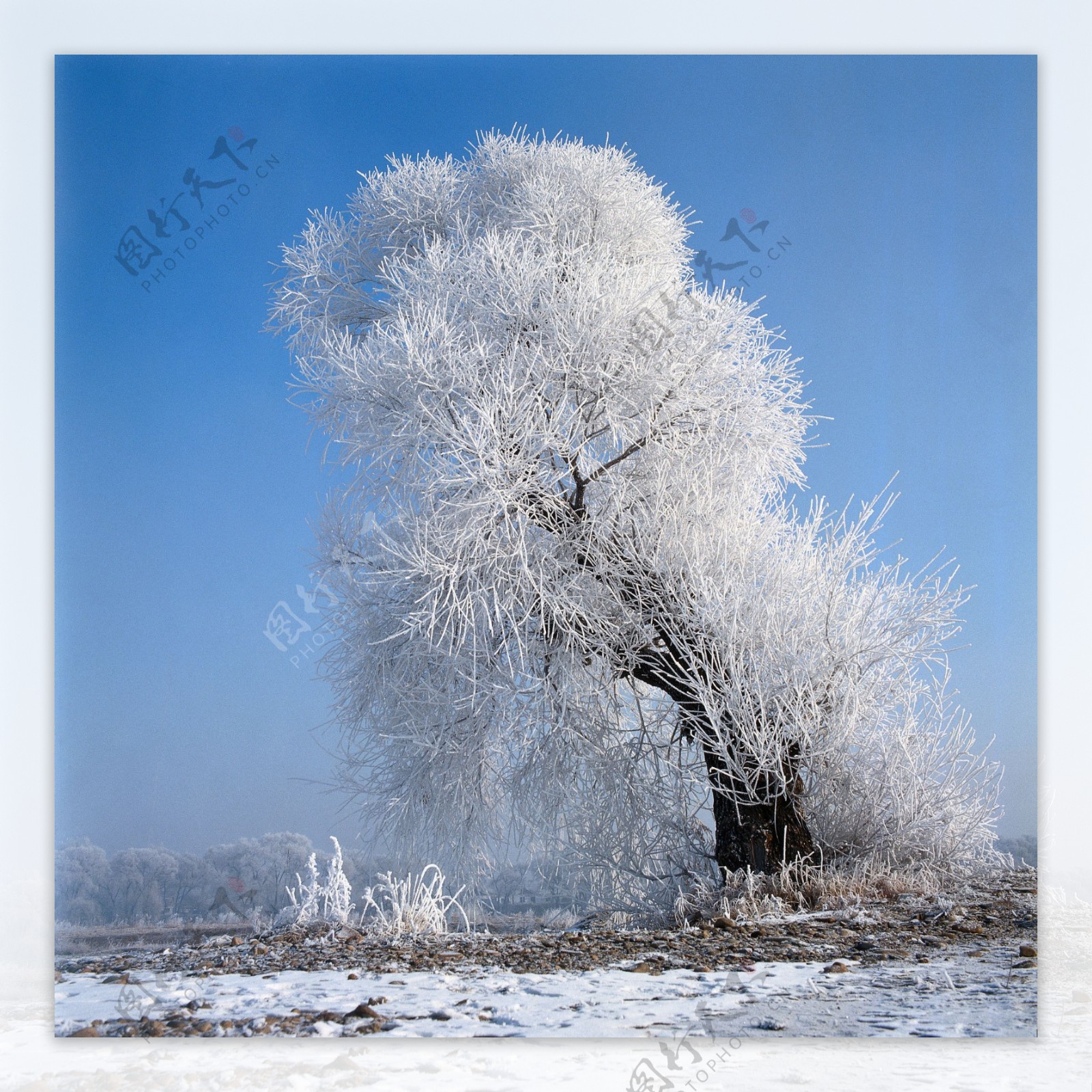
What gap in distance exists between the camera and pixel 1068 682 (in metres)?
4.28

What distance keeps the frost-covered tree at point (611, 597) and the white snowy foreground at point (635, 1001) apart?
0.90 m

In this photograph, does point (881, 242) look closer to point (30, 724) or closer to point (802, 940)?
point (802, 940)

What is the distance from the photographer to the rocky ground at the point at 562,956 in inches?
149

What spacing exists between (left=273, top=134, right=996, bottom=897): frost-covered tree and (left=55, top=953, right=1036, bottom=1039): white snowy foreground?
0.90 meters

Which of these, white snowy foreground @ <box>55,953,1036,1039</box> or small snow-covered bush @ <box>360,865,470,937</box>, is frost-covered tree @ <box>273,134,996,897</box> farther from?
white snowy foreground @ <box>55,953,1036,1039</box>

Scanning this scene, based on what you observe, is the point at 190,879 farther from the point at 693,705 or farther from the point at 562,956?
the point at 693,705

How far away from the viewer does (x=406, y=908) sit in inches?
180

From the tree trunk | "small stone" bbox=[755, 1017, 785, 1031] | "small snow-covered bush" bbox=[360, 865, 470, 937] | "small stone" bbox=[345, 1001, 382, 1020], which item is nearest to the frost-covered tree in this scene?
the tree trunk

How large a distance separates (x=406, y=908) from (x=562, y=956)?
2.72 feet

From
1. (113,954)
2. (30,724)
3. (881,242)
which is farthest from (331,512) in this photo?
(881,242)

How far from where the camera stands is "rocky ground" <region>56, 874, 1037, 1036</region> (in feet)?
12.4

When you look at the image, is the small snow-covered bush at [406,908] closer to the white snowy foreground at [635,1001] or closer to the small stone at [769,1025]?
the white snowy foreground at [635,1001]

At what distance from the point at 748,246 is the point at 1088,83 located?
160cm

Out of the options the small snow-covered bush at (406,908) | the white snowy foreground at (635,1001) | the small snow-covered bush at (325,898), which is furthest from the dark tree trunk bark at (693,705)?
the small snow-covered bush at (325,898)
